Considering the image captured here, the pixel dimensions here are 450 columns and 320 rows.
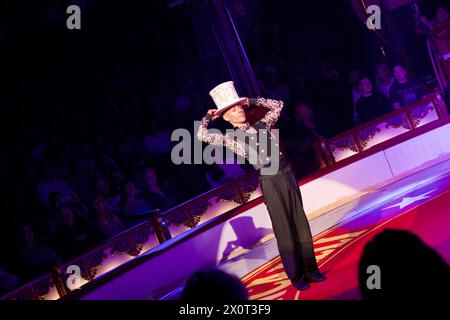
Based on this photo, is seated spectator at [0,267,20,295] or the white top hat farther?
seated spectator at [0,267,20,295]

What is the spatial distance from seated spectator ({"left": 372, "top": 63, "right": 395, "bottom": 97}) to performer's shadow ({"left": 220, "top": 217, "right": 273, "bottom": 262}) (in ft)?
12.3

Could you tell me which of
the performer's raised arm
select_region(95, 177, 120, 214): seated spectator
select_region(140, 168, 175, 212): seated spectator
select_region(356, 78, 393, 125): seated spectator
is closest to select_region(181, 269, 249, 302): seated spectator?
the performer's raised arm

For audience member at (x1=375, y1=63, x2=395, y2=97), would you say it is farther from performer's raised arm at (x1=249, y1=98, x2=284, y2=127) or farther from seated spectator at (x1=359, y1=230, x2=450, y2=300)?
seated spectator at (x1=359, y1=230, x2=450, y2=300)

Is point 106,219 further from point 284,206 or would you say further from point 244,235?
point 284,206

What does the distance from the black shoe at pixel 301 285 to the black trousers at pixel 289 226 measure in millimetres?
26

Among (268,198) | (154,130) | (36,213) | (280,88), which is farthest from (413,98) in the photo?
(36,213)

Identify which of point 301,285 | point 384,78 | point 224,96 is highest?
point 224,96

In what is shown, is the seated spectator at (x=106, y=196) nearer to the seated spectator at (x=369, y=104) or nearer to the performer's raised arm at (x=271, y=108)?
the performer's raised arm at (x=271, y=108)

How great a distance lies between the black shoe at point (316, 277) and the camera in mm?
4414

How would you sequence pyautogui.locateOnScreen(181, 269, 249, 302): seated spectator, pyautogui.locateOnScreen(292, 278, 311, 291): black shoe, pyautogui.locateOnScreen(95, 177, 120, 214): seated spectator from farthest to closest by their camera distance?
pyautogui.locateOnScreen(95, 177, 120, 214): seated spectator < pyautogui.locateOnScreen(292, 278, 311, 291): black shoe < pyautogui.locateOnScreen(181, 269, 249, 302): seated spectator

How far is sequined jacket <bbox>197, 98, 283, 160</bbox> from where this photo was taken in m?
4.52

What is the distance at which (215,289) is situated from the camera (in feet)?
5.34

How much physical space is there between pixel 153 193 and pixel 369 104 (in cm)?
431

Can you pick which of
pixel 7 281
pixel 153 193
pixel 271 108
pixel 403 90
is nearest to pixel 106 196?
pixel 153 193
